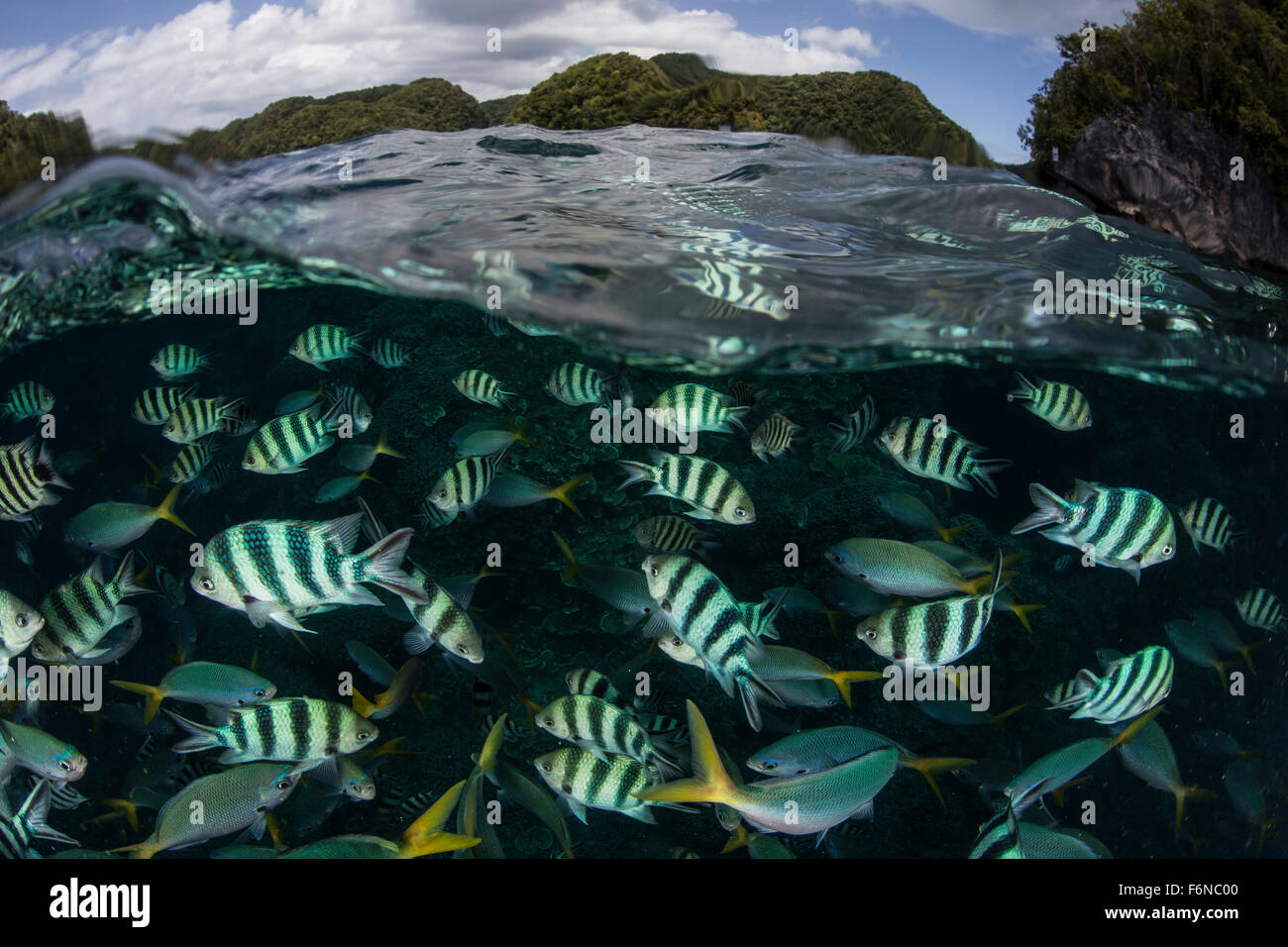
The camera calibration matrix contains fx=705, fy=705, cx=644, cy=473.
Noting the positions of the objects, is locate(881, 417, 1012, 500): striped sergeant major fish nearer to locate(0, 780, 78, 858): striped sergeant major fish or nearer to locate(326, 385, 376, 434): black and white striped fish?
locate(326, 385, 376, 434): black and white striped fish

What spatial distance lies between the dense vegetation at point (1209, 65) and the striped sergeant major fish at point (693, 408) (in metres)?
10.8

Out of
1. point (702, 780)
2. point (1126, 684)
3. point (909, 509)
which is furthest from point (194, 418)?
point (1126, 684)

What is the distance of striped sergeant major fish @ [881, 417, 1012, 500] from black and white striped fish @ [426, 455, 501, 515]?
299 cm

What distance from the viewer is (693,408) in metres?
5.24

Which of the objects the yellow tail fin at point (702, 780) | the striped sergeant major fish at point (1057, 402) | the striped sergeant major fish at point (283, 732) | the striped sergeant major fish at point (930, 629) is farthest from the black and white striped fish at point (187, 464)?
the striped sergeant major fish at point (1057, 402)

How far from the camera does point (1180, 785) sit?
Result: 196 inches

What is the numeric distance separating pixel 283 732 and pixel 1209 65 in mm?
14934

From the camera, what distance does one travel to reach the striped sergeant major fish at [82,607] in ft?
14.4

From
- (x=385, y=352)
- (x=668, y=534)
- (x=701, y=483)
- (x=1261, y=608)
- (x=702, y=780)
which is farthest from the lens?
(x=385, y=352)

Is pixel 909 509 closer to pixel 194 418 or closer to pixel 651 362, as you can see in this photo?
pixel 651 362

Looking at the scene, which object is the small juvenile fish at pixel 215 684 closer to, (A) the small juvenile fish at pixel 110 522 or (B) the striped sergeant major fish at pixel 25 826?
(B) the striped sergeant major fish at pixel 25 826
